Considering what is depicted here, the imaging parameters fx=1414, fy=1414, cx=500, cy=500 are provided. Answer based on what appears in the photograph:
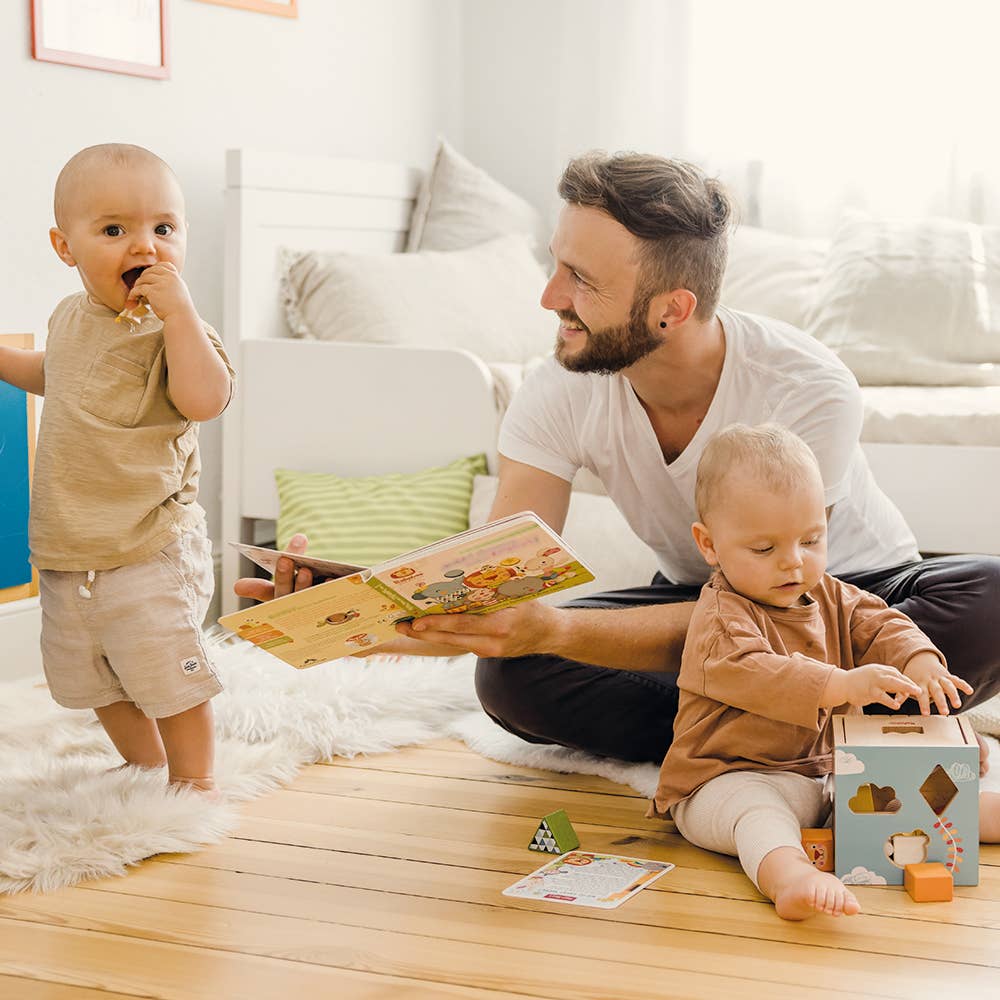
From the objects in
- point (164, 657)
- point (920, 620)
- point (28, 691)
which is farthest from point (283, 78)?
point (920, 620)

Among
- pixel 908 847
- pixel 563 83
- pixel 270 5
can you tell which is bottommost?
pixel 908 847

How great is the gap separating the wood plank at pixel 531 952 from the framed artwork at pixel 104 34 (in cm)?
153

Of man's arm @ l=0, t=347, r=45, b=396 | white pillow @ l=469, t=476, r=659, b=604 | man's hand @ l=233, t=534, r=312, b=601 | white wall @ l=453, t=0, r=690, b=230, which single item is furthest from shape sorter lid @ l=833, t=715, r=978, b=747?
white wall @ l=453, t=0, r=690, b=230

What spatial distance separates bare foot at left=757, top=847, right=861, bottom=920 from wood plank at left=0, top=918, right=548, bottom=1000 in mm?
136

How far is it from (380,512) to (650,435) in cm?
→ 89

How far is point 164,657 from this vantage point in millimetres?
1646

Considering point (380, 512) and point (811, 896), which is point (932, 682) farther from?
point (380, 512)

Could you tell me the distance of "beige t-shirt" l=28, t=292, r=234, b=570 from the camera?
163 cm

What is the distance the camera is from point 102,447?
1629 mm

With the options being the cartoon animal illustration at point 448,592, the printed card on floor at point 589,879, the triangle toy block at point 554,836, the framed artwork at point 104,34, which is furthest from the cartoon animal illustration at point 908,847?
the framed artwork at point 104,34

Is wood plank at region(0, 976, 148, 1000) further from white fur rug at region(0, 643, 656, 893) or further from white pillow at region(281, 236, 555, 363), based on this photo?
white pillow at region(281, 236, 555, 363)

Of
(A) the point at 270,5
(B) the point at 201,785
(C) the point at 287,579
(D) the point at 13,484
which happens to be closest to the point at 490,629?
(C) the point at 287,579

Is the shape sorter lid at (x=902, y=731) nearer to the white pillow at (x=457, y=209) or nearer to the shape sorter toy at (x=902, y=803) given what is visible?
the shape sorter toy at (x=902, y=803)

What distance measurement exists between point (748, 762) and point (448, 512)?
1.08m
